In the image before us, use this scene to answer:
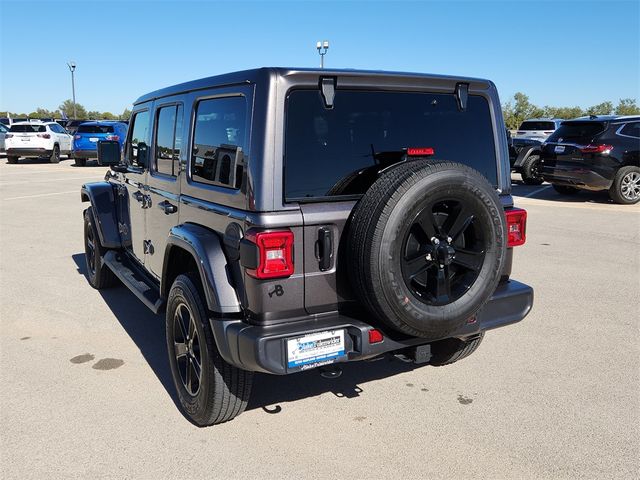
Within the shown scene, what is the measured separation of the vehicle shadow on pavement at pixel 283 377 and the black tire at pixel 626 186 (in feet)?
31.5

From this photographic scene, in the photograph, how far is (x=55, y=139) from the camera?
74.3 ft

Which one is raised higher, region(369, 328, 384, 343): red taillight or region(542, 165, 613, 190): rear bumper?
A: region(542, 165, 613, 190): rear bumper

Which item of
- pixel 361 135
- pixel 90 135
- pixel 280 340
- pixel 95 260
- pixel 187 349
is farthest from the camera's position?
pixel 90 135

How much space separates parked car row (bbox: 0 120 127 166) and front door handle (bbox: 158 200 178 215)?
A: 56.8ft

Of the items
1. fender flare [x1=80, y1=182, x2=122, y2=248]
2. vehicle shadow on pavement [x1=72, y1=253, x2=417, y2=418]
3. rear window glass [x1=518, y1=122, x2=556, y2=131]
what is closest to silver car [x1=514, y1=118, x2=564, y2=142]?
rear window glass [x1=518, y1=122, x2=556, y2=131]

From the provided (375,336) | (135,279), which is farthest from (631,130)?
(375,336)

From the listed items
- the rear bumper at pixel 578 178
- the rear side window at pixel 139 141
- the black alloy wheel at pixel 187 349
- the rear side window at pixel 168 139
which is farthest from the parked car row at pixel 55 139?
the black alloy wheel at pixel 187 349

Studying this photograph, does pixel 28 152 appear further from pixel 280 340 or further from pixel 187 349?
pixel 280 340

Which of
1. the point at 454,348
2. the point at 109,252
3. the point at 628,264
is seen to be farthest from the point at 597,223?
the point at 109,252

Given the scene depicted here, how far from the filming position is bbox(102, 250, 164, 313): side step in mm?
3844

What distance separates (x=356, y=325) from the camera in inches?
109

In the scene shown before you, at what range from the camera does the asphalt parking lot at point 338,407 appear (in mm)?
2852

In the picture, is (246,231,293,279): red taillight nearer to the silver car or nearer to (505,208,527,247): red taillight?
(505,208,527,247): red taillight

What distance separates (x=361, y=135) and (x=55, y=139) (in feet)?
74.8
